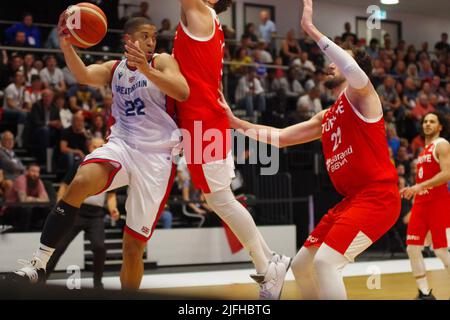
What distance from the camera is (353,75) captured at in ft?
13.1

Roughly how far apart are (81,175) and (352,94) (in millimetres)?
1728

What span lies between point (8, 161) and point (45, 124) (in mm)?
1289

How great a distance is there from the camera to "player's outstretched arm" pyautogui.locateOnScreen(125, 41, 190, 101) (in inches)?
174

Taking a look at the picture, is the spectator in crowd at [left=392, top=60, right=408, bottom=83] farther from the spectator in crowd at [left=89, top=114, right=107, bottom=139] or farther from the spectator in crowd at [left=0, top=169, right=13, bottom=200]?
the spectator in crowd at [left=0, top=169, right=13, bottom=200]

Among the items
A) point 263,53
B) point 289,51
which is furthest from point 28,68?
point 289,51

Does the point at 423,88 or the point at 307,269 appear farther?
the point at 423,88

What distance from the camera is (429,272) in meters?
9.63

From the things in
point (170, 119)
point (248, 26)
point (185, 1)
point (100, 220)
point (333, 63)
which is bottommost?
point (100, 220)

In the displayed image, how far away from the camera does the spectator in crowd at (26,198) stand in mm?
9992

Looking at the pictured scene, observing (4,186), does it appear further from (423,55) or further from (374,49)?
(423,55)

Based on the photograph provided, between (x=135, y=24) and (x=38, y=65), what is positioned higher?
Result: (x=38, y=65)

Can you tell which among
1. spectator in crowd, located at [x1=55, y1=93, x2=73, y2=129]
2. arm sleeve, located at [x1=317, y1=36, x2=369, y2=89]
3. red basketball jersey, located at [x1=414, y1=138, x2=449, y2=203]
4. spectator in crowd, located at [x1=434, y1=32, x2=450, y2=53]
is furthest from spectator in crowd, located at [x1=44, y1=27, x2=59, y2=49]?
spectator in crowd, located at [x1=434, y1=32, x2=450, y2=53]

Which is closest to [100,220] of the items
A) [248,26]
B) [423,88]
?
[248,26]
